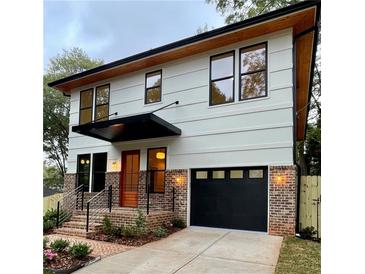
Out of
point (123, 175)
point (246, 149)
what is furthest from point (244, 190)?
point (123, 175)

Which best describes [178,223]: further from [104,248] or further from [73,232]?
[73,232]

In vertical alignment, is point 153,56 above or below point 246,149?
above

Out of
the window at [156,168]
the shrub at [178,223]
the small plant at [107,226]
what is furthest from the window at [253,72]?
the small plant at [107,226]

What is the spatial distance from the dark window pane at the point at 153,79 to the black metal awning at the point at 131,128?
1.98 metres

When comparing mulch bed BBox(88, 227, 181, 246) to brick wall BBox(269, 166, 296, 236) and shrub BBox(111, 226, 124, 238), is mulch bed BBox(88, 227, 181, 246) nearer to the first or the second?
shrub BBox(111, 226, 124, 238)

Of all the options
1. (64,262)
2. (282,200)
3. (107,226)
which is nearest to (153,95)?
(107,226)

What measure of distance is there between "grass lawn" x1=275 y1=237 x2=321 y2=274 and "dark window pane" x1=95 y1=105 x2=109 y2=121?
836 centimetres

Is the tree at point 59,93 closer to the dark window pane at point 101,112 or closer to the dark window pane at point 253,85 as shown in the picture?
the dark window pane at point 101,112

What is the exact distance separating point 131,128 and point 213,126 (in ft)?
8.87

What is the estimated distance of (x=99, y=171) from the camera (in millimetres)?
12664

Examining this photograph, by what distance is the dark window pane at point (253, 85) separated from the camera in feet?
30.2
